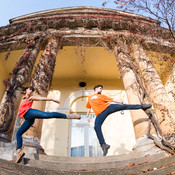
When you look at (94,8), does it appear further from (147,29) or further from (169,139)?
(169,139)

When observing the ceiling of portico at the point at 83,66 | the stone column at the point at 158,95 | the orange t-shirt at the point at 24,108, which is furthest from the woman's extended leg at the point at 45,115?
the ceiling of portico at the point at 83,66

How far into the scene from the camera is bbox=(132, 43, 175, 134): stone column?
420 centimetres

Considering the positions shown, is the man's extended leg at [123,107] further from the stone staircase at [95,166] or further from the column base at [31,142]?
the column base at [31,142]

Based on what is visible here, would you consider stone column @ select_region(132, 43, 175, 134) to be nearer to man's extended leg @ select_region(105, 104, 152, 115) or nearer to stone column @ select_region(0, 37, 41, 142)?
man's extended leg @ select_region(105, 104, 152, 115)

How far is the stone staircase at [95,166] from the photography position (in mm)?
2363

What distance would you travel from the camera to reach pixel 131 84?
530 centimetres

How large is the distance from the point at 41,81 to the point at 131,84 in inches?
115

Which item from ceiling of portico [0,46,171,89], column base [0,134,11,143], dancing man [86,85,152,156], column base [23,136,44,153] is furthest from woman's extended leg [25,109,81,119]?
ceiling of portico [0,46,171,89]

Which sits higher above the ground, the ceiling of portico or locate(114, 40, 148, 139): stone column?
the ceiling of portico

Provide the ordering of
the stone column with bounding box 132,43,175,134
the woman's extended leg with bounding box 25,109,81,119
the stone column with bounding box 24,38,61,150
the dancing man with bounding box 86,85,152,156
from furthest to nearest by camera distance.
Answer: the stone column with bounding box 132,43,175,134 → the stone column with bounding box 24,38,61,150 → the dancing man with bounding box 86,85,152,156 → the woman's extended leg with bounding box 25,109,81,119

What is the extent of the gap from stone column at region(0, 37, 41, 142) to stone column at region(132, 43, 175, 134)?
4003 millimetres

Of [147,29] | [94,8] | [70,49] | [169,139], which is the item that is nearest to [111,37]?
[147,29]

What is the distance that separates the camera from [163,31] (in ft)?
24.5

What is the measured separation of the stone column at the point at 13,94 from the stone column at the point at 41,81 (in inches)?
17.3
